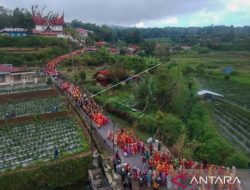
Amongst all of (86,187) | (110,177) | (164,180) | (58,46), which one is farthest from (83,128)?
(58,46)

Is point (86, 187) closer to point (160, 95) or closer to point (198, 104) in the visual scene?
point (160, 95)

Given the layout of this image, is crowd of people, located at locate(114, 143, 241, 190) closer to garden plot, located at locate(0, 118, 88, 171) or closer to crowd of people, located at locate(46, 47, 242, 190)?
crowd of people, located at locate(46, 47, 242, 190)

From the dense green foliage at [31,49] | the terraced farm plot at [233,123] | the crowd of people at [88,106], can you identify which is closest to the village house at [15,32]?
the dense green foliage at [31,49]

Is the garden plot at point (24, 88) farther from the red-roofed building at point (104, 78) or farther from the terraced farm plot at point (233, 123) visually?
the terraced farm plot at point (233, 123)

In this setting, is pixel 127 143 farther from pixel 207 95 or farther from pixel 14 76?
pixel 207 95

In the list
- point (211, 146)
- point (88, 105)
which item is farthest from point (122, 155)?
point (88, 105)

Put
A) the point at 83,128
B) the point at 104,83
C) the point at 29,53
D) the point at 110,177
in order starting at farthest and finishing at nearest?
the point at 29,53 < the point at 104,83 < the point at 83,128 < the point at 110,177
